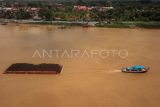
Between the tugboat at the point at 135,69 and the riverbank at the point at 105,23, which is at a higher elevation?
the riverbank at the point at 105,23

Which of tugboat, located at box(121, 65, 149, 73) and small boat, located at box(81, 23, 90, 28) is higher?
small boat, located at box(81, 23, 90, 28)

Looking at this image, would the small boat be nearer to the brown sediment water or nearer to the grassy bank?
the grassy bank

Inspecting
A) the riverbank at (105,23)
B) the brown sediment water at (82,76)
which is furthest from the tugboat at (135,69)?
the riverbank at (105,23)

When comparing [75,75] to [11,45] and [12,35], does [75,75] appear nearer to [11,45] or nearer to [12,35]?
[11,45]

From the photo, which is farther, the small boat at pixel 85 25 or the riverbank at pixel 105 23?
the riverbank at pixel 105 23

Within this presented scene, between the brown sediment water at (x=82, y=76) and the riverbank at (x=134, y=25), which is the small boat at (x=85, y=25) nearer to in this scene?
the riverbank at (x=134, y=25)

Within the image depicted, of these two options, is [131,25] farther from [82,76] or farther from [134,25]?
[82,76]

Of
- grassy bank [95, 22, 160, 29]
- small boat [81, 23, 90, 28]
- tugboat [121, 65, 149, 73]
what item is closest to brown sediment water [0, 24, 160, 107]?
tugboat [121, 65, 149, 73]

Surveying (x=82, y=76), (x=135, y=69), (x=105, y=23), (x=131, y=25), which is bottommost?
(x=82, y=76)

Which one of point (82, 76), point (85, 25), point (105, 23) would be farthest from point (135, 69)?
point (105, 23)
